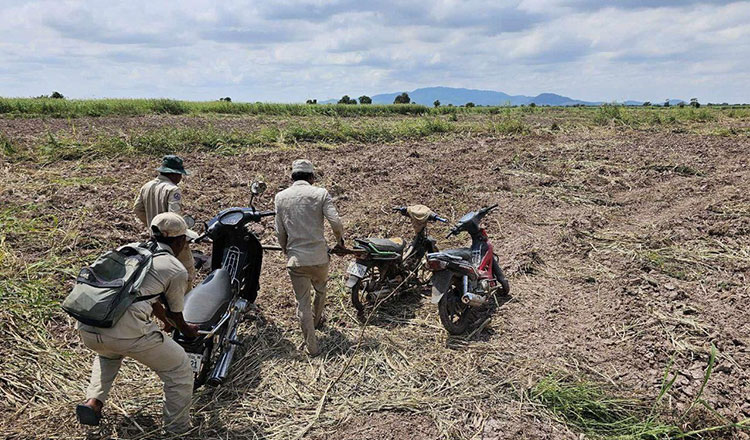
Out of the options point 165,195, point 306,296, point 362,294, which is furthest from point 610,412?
point 165,195

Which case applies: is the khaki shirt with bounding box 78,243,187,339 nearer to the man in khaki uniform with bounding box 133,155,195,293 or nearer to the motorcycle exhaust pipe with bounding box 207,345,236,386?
the motorcycle exhaust pipe with bounding box 207,345,236,386

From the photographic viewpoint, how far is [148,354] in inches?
104

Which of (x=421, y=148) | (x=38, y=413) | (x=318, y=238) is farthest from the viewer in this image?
(x=421, y=148)

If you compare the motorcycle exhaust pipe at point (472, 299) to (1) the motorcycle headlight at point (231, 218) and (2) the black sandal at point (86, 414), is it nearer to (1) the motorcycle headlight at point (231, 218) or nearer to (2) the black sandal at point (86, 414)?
(1) the motorcycle headlight at point (231, 218)

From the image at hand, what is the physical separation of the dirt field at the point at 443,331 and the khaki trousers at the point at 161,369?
20 cm

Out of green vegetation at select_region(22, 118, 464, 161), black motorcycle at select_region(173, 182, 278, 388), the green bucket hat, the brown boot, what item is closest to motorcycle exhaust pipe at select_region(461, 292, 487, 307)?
black motorcycle at select_region(173, 182, 278, 388)

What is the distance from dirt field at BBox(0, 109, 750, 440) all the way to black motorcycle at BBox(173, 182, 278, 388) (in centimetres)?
21

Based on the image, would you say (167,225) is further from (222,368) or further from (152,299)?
(222,368)

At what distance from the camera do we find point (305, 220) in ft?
12.0

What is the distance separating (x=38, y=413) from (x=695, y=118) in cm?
2371

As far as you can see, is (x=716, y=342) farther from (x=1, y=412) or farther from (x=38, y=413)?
(x=1, y=412)

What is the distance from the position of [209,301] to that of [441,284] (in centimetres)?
189

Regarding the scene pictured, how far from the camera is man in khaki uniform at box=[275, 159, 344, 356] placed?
3654mm

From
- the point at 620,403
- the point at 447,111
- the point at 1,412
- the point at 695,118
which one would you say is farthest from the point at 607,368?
the point at 447,111
